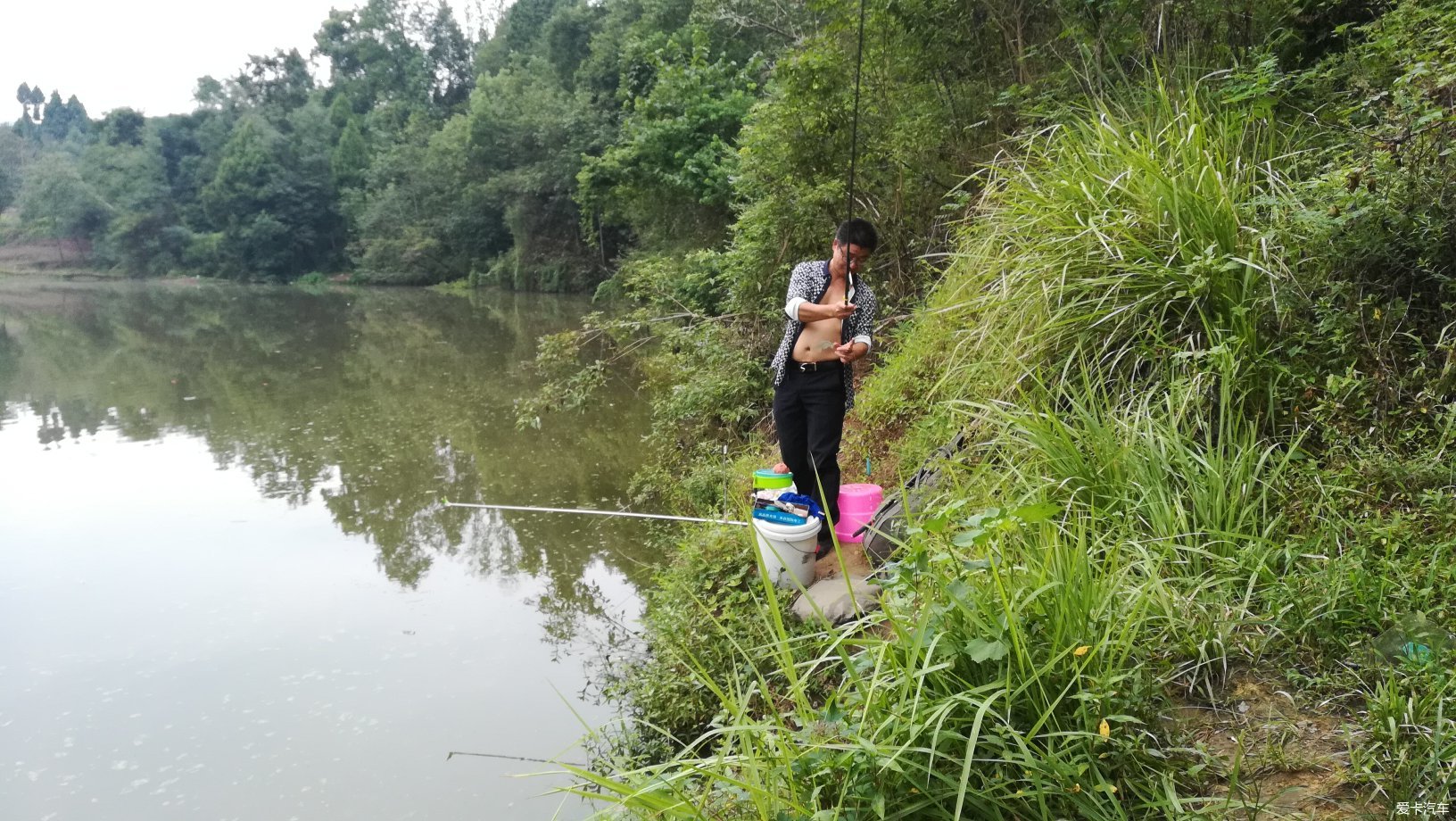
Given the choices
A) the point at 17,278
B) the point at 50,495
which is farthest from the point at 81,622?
the point at 17,278

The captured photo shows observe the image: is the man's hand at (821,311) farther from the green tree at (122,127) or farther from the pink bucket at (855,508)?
the green tree at (122,127)

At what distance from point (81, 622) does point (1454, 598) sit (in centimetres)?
675

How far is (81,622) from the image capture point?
17.9 feet

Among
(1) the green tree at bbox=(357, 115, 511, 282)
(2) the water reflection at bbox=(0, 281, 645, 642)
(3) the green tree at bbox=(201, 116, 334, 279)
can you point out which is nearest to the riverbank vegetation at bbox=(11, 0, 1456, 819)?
(2) the water reflection at bbox=(0, 281, 645, 642)

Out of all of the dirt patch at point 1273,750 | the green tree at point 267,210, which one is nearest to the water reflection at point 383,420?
the dirt patch at point 1273,750

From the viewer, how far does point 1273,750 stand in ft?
6.12

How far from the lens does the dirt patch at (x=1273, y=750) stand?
174 centimetres

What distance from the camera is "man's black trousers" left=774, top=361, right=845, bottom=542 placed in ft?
12.3

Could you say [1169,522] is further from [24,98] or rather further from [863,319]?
[24,98]

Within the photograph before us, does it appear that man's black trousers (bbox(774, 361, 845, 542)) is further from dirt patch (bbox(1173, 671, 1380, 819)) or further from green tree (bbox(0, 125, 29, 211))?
green tree (bbox(0, 125, 29, 211))

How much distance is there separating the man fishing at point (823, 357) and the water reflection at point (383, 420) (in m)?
2.06

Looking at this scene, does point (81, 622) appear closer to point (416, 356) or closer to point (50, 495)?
point (50, 495)

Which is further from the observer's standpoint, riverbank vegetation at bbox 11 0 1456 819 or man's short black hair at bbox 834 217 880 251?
man's short black hair at bbox 834 217 880 251

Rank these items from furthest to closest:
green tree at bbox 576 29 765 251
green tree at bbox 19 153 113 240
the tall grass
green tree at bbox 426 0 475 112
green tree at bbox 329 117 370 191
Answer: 1. green tree at bbox 426 0 475 112
2. green tree at bbox 19 153 113 240
3. green tree at bbox 329 117 370 191
4. green tree at bbox 576 29 765 251
5. the tall grass
